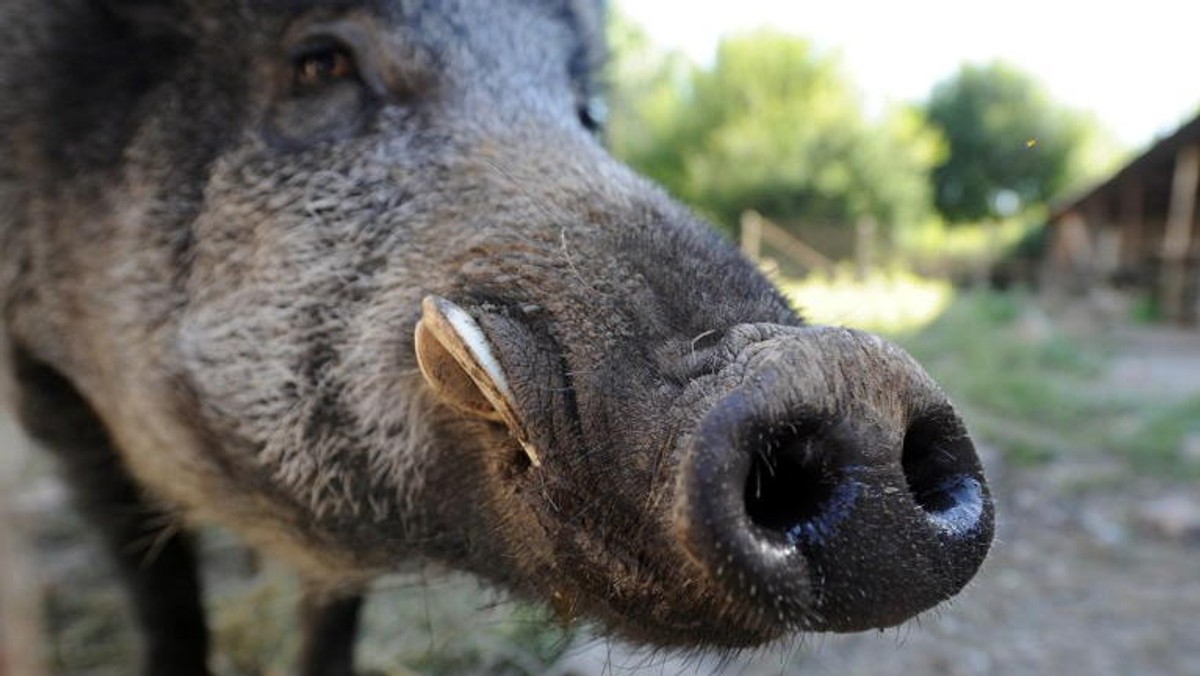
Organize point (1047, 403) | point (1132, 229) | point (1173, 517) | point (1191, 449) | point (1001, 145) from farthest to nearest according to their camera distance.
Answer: point (1001, 145)
point (1132, 229)
point (1047, 403)
point (1191, 449)
point (1173, 517)

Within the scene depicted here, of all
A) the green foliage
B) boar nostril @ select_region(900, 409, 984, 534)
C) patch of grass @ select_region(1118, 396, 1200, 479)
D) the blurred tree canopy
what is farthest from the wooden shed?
the green foliage

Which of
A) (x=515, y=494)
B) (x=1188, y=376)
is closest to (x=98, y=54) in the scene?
(x=515, y=494)

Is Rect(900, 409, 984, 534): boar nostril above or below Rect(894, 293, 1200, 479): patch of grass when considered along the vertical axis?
above

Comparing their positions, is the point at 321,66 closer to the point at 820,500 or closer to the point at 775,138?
the point at 820,500

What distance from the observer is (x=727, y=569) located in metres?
1.18

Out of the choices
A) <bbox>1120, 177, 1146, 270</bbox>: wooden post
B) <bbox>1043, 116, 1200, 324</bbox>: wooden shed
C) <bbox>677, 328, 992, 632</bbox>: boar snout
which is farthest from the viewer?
<bbox>1120, 177, 1146, 270</bbox>: wooden post

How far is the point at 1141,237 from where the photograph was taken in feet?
59.8

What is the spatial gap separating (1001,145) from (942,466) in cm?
4233

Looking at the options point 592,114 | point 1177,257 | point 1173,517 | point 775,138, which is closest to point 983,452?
point 1173,517

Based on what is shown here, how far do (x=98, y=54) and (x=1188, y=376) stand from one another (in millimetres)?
11463

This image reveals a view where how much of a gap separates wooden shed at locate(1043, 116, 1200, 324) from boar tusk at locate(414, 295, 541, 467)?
6.55 metres

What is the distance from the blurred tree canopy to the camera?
1070 inches

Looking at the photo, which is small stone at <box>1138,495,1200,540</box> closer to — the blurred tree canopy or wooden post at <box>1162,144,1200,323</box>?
wooden post at <box>1162,144,1200,323</box>

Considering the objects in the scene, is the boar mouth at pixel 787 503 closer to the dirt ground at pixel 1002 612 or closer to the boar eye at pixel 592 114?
the dirt ground at pixel 1002 612
